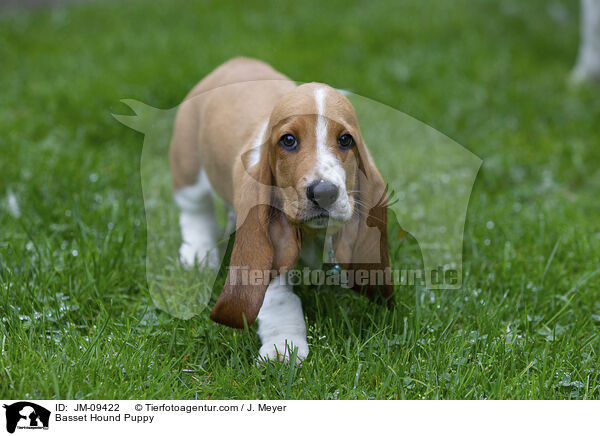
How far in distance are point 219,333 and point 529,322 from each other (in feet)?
5.08

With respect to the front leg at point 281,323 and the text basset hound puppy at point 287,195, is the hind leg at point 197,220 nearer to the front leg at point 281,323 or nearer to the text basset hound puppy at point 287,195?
the text basset hound puppy at point 287,195

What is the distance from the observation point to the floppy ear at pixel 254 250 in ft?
9.18

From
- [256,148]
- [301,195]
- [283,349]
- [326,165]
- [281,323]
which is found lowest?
[283,349]

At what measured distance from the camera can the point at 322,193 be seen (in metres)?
2.53

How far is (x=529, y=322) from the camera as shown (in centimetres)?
334

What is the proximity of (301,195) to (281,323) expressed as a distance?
2.32 ft

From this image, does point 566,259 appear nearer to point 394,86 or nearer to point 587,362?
point 587,362

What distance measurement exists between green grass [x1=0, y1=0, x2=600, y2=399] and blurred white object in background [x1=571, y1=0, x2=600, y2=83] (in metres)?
0.27

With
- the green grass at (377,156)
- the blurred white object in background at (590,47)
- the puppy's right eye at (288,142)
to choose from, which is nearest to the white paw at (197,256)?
the green grass at (377,156)

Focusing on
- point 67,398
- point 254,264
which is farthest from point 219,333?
point 67,398
